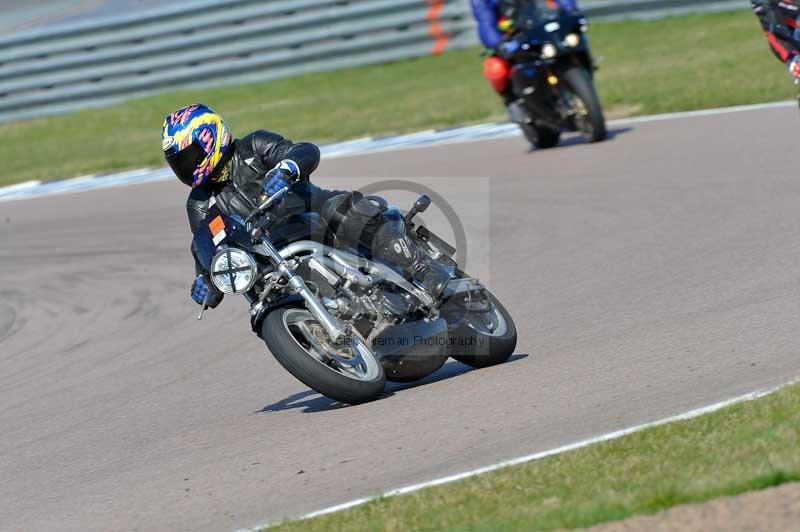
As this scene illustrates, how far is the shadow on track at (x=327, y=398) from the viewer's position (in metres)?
6.57

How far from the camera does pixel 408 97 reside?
1922 cm

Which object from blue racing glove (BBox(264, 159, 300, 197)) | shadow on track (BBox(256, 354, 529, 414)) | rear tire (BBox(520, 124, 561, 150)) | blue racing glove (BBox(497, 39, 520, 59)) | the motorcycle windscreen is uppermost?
blue racing glove (BBox(264, 159, 300, 197))

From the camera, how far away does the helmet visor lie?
21.2ft

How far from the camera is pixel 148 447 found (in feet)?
20.8

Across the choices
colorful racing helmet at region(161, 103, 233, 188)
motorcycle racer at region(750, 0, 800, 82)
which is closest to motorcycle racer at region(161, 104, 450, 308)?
colorful racing helmet at region(161, 103, 233, 188)

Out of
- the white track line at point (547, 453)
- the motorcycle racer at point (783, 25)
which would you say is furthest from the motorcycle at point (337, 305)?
the motorcycle racer at point (783, 25)

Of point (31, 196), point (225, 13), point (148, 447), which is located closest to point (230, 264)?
point (148, 447)

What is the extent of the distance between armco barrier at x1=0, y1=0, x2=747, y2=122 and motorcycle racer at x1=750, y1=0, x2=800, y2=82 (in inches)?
339

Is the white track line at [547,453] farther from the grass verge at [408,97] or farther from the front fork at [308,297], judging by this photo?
the grass verge at [408,97]

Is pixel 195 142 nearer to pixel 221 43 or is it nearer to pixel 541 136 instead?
pixel 541 136

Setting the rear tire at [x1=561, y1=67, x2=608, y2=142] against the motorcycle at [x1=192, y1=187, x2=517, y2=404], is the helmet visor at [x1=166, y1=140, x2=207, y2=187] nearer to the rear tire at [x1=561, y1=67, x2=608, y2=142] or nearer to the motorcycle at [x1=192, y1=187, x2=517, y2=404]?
the motorcycle at [x1=192, y1=187, x2=517, y2=404]

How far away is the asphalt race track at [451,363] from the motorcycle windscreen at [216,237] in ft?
2.65

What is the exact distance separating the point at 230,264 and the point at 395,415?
970 millimetres

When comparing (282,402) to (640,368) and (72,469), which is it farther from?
(640,368)
